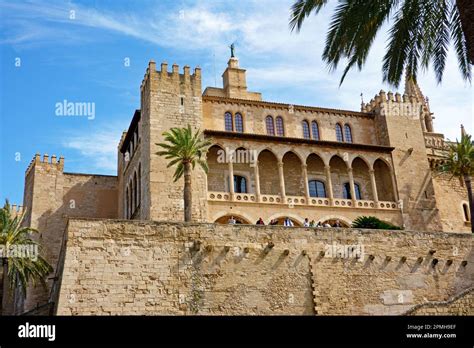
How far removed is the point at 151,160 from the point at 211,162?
14.3ft

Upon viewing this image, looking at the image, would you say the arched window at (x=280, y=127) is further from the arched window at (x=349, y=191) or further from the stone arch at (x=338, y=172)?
the arched window at (x=349, y=191)

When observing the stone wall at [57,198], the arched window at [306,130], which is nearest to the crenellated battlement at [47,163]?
the stone wall at [57,198]

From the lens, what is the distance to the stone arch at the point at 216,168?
36312 millimetres

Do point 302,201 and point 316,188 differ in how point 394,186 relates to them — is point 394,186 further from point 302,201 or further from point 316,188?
point 302,201

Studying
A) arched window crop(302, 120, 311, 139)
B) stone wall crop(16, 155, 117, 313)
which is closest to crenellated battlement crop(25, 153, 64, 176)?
stone wall crop(16, 155, 117, 313)

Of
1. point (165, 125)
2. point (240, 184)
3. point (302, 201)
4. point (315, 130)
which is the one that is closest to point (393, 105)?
point (315, 130)

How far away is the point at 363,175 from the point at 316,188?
3.75 meters

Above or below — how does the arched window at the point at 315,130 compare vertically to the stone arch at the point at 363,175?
above

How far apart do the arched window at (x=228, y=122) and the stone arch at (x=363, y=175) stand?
883 cm

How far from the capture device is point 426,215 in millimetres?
39156

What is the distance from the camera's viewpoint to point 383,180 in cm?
4062
